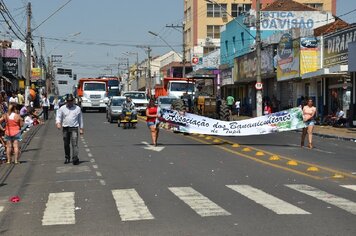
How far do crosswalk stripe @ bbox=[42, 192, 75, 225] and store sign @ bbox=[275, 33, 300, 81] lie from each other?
98.4 ft

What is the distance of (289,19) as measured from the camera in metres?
55.4

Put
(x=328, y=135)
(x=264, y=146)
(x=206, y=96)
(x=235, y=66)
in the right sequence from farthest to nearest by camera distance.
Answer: (x=235, y=66)
(x=206, y=96)
(x=328, y=135)
(x=264, y=146)

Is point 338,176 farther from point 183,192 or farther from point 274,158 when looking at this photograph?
point 183,192

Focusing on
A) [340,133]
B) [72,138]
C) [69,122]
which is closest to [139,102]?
[340,133]

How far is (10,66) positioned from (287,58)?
29411mm

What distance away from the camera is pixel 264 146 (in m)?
22.5

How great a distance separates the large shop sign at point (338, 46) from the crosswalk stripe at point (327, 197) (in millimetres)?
22864

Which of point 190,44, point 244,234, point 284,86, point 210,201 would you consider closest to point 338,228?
point 244,234

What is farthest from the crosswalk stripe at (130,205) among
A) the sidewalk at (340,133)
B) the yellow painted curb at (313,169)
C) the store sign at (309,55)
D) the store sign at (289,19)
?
the store sign at (289,19)

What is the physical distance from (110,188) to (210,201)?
8.27 feet

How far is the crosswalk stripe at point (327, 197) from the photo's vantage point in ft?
33.0

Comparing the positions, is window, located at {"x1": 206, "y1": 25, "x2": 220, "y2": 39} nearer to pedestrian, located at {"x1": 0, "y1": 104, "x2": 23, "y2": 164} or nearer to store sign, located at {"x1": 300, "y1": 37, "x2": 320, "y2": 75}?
store sign, located at {"x1": 300, "y1": 37, "x2": 320, "y2": 75}

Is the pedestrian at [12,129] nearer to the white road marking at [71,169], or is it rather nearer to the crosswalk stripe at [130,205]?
the white road marking at [71,169]

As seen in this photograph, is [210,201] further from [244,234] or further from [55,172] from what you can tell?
[55,172]
